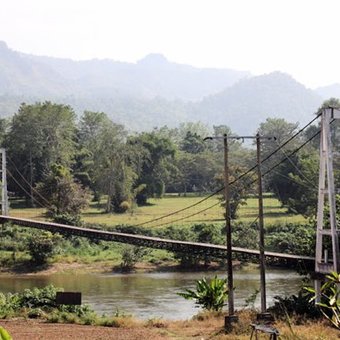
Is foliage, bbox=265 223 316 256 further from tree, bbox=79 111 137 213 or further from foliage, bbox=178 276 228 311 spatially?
tree, bbox=79 111 137 213

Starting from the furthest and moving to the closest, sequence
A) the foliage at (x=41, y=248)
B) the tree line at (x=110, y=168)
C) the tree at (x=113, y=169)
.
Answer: the tree at (x=113, y=169) → the tree line at (x=110, y=168) → the foliage at (x=41, y=248)

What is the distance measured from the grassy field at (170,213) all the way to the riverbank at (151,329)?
28.4m

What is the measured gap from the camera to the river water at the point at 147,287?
85.6 ft

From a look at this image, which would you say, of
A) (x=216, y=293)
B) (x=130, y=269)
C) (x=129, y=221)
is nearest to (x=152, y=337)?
(x=216, y=293)

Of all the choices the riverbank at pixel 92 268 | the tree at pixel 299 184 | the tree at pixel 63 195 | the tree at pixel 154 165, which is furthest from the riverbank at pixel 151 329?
the tree at pixel 154 165

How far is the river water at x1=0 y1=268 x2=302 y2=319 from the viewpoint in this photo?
26.1 metres

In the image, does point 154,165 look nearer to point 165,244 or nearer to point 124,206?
point 124,206

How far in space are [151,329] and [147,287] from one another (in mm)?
15994

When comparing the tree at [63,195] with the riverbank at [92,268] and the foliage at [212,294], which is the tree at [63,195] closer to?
the riverbank at [92,268]

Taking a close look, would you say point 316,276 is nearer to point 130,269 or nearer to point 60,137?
point 130,269

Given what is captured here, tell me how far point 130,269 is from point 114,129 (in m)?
29.7

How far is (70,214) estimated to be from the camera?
4912 centimetres

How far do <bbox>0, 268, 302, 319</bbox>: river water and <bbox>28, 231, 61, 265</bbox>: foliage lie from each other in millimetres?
2289

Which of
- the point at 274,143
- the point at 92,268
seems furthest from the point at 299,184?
the point at 274,143
